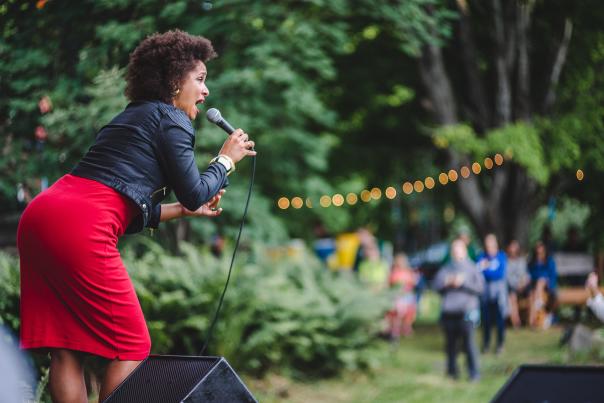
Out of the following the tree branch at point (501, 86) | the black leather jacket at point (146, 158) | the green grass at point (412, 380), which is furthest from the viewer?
the tree branch at point (501, 86)

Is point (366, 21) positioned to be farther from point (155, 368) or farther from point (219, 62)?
point (155, 368)

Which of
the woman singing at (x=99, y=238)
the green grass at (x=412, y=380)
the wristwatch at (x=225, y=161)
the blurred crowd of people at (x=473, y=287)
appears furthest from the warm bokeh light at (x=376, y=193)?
the woman singing at (x=99, y=238)

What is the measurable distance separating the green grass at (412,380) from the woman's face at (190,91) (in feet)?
16.9

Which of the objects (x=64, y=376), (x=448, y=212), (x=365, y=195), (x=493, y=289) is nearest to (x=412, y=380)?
(x=493, y=289)

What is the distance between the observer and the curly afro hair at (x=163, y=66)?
137 inches

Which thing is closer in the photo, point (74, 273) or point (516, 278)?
point (74, 273)

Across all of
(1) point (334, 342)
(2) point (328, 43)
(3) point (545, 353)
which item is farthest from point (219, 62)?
(3) point (545, 353)

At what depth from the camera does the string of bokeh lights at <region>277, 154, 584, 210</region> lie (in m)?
15.3

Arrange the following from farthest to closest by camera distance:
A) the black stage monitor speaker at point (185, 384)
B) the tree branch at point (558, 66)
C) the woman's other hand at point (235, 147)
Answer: the tree branch at point (558, 66)
the woman's other hand at point (235, 147)
the black stage monitor speaker at point (185, 384)

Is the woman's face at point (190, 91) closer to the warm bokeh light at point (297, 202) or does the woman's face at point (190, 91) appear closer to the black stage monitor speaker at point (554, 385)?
the black stage monitor speaker at point (554, 385)

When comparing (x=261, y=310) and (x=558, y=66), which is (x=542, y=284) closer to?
(x=558, y=66)

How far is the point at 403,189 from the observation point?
18.3 meters

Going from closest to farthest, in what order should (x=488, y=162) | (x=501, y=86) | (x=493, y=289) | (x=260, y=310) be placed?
(x=260, y=310) < (x=493, y=289) < (x=501, y=86) < (x=488, y=162)

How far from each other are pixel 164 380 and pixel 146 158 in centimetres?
89
